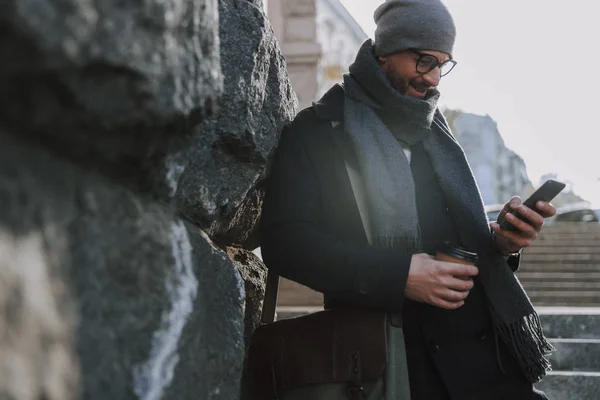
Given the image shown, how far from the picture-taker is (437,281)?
189cm

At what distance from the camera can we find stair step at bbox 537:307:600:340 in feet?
16.1

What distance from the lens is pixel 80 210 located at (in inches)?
43.6

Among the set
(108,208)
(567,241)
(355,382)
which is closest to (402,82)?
(355,382)

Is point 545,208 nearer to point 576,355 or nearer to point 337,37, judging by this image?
point 576,355

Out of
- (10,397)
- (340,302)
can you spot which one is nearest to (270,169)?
(340,302)

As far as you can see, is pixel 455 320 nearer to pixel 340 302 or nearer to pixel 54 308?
pixel 340 302

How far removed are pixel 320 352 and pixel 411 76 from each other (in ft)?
2.71

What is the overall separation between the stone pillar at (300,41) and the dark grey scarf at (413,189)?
1058cm

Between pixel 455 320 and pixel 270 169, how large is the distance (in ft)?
2.12

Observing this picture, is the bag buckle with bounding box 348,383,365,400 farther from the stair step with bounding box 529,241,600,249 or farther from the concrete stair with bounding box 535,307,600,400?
the stair step with bounding box 529,241,600,249

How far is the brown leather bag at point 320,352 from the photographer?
1.92 meters

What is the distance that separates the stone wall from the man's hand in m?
0.89

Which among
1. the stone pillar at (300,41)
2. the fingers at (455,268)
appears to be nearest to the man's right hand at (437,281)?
the fingers at (455,268)

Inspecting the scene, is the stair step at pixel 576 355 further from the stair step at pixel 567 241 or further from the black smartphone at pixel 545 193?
the stair step at pixel 567 241
